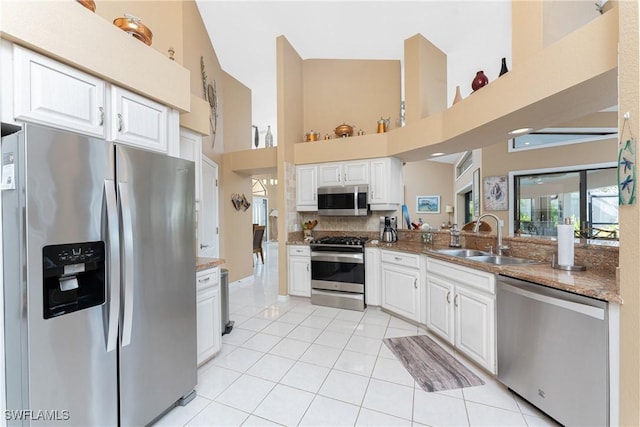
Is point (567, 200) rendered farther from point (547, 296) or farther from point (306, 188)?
point (306, 188)

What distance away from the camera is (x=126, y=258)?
1.37 meters

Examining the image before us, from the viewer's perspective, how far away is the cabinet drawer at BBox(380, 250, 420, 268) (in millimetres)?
3004

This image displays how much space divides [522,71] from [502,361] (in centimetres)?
211

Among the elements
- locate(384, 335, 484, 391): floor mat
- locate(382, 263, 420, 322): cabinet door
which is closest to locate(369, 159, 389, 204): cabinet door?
locate(382, 263, 420, 322): cabinet door

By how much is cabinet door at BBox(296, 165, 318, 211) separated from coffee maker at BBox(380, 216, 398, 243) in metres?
1.09

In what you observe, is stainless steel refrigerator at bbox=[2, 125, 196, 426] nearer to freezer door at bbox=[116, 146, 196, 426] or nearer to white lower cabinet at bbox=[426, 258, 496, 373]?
freezer door at bbox=[116, 146, 196, 426]

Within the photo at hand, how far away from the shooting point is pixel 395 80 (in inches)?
173

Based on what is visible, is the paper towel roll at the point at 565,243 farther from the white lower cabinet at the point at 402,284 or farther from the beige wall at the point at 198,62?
the beige wall at the point at 198,62

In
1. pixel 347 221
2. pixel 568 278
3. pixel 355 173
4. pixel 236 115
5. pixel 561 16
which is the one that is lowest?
pixel 568 278

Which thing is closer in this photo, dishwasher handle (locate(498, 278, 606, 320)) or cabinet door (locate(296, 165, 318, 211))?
dishwasher handle (locate(498, 278, 606, 320))

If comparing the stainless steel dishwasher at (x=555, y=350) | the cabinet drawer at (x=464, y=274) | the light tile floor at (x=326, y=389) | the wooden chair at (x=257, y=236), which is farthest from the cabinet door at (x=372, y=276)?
the wooden chair at (x=257, y=236)

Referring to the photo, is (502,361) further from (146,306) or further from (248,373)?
(146,306)

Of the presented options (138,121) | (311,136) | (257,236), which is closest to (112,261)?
(138,121)

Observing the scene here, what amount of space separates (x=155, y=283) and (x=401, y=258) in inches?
101
